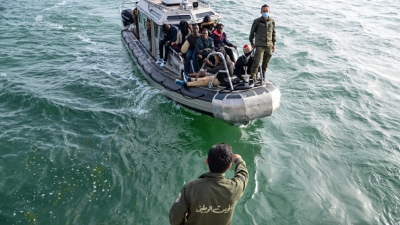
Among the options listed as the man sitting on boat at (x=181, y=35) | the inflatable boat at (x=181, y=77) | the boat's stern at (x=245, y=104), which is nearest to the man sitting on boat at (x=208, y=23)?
the inflatable boat at (x=181, y=77)

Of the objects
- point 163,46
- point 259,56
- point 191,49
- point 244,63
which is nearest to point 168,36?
point 163,46

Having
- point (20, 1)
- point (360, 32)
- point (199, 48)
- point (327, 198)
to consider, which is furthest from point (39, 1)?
point (327, 198)

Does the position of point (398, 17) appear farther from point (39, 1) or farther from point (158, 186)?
point (39, 1)

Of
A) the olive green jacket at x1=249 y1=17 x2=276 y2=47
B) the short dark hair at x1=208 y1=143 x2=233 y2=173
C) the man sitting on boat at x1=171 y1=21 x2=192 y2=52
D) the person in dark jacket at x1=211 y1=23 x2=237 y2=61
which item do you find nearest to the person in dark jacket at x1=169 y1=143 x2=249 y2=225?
the short dark hair at x1=208 y1=143 x2=233 y2=173

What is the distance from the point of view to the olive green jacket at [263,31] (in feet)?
24.5

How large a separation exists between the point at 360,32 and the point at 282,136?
35.9ft

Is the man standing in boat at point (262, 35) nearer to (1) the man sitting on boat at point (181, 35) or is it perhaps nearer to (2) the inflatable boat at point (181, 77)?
(2) the inflatable boat at point (181, 77)

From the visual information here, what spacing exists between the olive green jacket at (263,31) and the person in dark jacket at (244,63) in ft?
1.06

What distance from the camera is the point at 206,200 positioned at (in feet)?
10.2

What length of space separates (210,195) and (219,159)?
0.35 metres

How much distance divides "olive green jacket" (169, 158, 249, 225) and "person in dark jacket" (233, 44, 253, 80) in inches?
200

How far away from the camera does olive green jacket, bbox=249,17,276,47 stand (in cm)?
748

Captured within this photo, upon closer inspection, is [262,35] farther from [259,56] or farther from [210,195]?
[210,195]

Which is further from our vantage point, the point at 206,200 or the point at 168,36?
the point at 168,36
